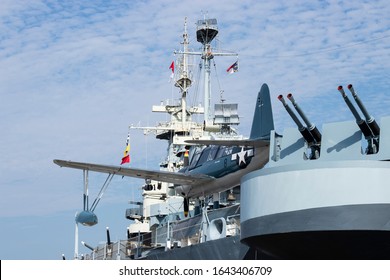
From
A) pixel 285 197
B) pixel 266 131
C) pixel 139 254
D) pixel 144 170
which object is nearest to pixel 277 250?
pixel 285 197

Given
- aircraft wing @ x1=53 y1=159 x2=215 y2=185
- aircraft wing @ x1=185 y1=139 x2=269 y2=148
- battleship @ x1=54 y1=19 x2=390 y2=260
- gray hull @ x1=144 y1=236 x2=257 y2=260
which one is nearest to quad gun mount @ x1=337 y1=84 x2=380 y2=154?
battleship @ x1=54 y1=19 x2=390 y2=260

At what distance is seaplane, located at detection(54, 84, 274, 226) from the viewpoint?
20500mm

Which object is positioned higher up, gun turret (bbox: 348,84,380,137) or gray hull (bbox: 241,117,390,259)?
gun turret (bbox: 348,84,380,137)

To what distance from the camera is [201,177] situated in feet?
80.9

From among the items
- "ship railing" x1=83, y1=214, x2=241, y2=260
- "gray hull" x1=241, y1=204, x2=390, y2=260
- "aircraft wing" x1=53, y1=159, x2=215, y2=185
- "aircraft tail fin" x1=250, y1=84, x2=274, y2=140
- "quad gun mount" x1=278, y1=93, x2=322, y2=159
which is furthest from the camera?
"aircraft wing" x1=53, y1=159, x2=215, y2=185

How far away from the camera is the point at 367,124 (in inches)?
496

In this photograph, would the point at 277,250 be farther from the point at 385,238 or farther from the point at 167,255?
the point at 167,255

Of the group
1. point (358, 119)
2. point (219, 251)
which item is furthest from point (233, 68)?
point (358, 119)

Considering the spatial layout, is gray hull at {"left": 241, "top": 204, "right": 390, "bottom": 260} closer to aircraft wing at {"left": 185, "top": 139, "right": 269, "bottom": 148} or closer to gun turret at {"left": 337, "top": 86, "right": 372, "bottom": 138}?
gun turret at {"left": 337, "top": 86, "right": 372, "bottom": 138}

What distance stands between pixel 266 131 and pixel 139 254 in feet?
22.4

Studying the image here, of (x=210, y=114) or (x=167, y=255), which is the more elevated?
(x=210, y=114)

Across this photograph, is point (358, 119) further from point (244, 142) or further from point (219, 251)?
point (244, 142)

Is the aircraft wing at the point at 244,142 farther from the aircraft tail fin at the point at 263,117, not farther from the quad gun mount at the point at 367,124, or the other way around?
the quad gun mount at the point at 367,124

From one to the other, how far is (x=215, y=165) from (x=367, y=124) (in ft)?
39.3
